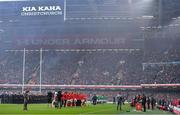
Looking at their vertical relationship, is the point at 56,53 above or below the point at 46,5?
below

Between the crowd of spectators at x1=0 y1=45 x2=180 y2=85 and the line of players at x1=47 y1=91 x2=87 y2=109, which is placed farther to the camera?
the crowd of spectators at x1=0 y1=45 x2=180 y2=85

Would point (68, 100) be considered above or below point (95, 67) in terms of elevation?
below

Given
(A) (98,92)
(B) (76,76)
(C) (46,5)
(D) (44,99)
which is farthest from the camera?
(C) (46,5)

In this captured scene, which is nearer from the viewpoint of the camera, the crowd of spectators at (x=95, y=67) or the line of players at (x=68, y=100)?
the line of players at (x=68, y=100)

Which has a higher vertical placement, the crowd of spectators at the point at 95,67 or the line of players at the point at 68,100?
the crowd of spectators at the point at 95,67

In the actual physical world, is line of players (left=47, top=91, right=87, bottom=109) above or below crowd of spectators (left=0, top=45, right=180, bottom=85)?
below

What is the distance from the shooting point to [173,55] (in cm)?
8438

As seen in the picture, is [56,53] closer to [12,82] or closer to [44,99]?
[12,82]

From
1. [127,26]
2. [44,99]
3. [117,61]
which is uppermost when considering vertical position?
[127,26]

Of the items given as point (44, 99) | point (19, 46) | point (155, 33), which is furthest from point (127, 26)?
point (44, 99)

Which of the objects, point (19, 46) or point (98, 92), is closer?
point (98, 92)

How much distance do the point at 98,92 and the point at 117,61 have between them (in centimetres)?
963

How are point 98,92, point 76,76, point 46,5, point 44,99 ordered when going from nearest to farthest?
1. point 44,99
2. point 98,92
3. point 76,76
4. point 46,5

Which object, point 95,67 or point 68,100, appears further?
point 95,67
